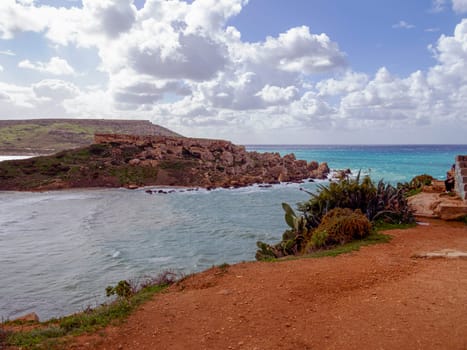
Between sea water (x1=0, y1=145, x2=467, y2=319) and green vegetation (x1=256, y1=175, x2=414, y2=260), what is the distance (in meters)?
2.96

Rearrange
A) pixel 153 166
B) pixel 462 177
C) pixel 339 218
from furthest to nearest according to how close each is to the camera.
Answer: pixel 153 166
pixel 462 177
pixel 339 218

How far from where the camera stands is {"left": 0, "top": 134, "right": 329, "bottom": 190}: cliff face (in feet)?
137

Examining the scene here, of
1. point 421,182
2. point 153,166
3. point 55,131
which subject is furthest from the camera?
point 55,131

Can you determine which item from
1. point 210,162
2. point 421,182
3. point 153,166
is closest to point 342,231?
point 421,182

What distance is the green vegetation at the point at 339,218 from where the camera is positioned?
953cm

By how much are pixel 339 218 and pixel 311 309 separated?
510cm

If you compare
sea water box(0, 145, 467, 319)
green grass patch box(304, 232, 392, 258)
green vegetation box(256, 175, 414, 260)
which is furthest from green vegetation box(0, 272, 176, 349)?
green vegetation box(256, 175, 414, 260)

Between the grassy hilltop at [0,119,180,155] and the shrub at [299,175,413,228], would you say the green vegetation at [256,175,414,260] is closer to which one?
the shrub at [299,175,413,228]

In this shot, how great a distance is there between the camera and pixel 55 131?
326 ft

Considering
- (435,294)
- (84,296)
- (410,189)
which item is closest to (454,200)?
(410,189)

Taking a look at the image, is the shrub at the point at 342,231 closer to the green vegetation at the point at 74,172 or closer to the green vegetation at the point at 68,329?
the green vegetation at the point at 68,329

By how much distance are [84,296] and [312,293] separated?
279 inches

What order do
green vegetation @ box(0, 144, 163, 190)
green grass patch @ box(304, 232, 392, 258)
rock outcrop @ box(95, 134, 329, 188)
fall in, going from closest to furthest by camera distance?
1. green grass patch @ box(304, 232, 392, 258)
2. green vegetation @ box(0, 144, 163, 190)
3. rock outcrop @ box(95, 134, 329, 188)

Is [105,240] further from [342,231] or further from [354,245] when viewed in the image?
[354,245]
